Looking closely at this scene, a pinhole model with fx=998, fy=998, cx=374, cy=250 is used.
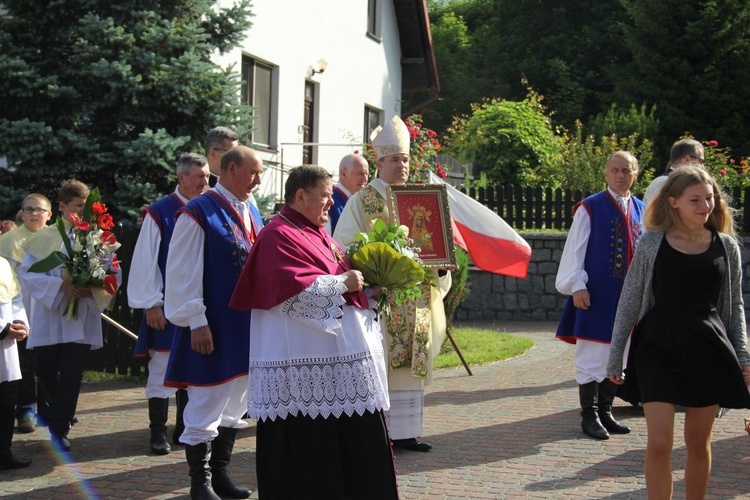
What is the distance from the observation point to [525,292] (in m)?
16.1

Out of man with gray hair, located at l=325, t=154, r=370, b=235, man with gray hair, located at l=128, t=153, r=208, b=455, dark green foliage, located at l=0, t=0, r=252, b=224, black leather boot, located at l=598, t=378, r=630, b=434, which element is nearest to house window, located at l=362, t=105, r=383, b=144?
dark green foliage, located at l=0, t=0, r=252, b=224

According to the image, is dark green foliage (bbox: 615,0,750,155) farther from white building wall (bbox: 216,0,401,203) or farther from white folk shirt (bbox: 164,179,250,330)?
white folk shirt (bbox: 164,179,250,330)

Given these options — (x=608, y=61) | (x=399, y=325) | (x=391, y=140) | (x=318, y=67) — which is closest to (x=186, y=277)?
(x=399, y=325)

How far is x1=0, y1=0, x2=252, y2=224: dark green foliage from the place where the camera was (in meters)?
11.0

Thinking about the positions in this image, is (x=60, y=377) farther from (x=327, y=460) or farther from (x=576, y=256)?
(x=576, y=256)

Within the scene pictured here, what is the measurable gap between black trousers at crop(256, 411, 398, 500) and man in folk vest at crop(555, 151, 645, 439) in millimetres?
3165

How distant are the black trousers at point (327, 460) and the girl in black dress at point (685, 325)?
53.3 inches

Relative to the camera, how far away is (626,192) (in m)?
8.09

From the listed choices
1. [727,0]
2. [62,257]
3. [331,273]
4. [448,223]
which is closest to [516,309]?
[448,223]

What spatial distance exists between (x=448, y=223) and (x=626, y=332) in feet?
7.98

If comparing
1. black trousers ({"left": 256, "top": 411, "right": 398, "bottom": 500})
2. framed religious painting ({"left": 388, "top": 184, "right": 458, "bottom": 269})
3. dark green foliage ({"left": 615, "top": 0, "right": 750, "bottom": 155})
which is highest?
dark green foliage ({"left": 615, "top": 0, "right": 750, "bottom": 155})

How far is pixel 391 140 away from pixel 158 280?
2.03m

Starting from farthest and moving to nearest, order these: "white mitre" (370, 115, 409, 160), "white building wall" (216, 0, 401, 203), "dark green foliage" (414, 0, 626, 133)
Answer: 1. "dark green foliage" (414, 0, 626, 133)
2. "white building wall" (216, 0, 401, 203)
3. "white mitre" (370, 115, 409, 160)

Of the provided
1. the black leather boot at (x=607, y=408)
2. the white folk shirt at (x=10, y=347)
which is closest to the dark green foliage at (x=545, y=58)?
the black leather boot at (x=607, y=408)
